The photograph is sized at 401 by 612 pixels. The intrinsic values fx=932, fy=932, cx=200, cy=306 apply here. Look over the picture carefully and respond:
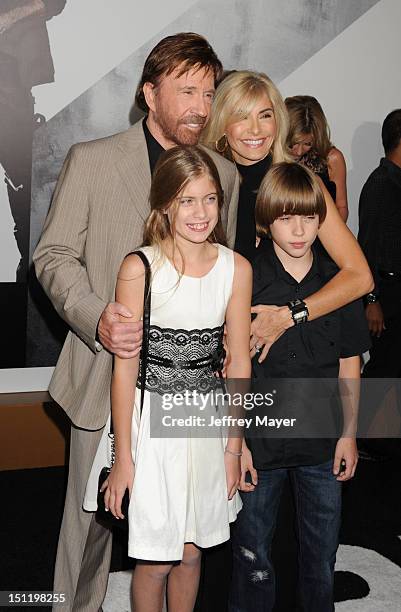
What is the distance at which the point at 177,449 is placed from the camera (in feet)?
7.40

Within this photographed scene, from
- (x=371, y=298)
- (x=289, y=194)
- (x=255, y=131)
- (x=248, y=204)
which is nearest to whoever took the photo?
(x=289, y=194)

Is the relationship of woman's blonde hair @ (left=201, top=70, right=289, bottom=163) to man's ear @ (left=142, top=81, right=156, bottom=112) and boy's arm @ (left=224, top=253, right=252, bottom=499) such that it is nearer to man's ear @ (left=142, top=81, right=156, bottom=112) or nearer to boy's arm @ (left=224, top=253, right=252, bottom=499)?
man's ear @ (left=142, top=81, right=156, bottom=112)

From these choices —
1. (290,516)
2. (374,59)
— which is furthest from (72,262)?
(374,59)

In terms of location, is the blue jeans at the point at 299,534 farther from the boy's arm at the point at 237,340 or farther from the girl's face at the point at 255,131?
the girl's face at the point at 255,131

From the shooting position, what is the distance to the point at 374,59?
498cm

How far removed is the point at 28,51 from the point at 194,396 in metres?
2.35

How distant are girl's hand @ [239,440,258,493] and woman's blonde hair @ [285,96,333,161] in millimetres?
→ 2002

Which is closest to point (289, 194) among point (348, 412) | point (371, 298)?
point (348, 412)

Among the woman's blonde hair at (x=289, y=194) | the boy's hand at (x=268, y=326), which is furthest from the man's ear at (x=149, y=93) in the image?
the boy's hand at (x=268, y=326)

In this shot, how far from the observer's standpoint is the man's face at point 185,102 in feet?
7.97

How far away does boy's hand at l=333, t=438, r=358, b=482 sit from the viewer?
97.4 inches

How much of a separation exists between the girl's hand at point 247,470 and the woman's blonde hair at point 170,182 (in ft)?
1.98

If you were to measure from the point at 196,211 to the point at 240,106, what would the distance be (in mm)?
488

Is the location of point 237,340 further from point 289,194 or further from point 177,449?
point 289,194
